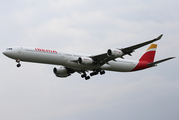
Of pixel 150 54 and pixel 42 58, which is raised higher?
pixel 150 54

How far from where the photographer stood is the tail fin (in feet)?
186

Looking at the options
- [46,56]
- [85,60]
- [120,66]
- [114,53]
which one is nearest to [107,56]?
[114,53]

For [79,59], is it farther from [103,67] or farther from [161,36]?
[161,36]

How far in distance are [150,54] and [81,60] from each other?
18470mm

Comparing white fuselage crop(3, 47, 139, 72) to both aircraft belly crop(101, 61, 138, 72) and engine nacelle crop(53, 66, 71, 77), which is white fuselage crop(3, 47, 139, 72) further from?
engine nacelle crop(53, 66, 71, 77)

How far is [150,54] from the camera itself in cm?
5747

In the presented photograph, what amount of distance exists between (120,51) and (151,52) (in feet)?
51.8

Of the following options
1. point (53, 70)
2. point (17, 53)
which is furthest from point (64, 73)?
point (17, 53)

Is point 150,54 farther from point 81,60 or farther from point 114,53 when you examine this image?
point 81,60

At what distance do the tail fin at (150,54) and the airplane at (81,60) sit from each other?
1502 millimetres

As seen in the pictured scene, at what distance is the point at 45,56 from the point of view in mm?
43375

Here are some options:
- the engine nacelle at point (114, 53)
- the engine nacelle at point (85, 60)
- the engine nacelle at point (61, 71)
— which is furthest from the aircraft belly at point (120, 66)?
the engine nacelle at point (61, 71)

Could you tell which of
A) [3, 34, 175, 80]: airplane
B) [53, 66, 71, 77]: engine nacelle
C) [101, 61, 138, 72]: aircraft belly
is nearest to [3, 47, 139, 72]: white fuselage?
[3, 34, 175, 80]: airplane

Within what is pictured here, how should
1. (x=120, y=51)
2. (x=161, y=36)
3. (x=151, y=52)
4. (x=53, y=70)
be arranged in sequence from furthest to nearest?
(x=151, y=52) → (x=53, y=70) → (x=120, y=51) → (x=161, y=36)
